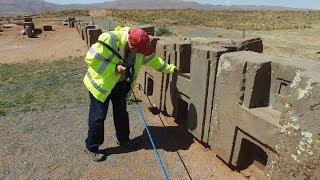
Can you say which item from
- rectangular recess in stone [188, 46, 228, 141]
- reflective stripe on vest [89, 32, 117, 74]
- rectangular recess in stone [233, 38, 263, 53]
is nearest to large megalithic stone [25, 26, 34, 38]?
rectangular recess in stone [233, 38, 263, 53]

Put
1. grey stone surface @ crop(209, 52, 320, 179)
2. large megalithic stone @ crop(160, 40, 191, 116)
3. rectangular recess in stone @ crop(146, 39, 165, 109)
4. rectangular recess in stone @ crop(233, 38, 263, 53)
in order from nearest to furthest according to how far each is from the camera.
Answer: grey stone surface @ crop(209, 52, 320, 179), large megalithic stone @ crop(160, 40, 191, 116), rectangular recess in stone @ crop(233, 38, 263, 53), rectangular recess in stone @ crop(146, 39, 165, 109)

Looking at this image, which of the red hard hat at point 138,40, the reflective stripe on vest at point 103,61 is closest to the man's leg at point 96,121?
the reflective stripe on vest at point 103,61

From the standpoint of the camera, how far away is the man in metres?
5.64

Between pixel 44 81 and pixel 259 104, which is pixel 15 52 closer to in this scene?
pixel 44 81

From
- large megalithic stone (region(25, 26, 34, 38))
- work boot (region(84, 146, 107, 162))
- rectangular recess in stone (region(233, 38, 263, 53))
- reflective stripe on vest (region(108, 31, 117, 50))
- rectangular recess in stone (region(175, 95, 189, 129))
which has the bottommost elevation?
large megalithic stone (region(25, 26, 34, 38))

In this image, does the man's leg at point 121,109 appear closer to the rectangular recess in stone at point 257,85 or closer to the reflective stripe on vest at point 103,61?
the reflective stripe on vest at point 103,61

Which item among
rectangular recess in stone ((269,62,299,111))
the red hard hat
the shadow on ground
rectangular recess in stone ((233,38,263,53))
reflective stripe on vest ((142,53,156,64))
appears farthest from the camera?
rectangular recess in stone ((233,38,263,53))

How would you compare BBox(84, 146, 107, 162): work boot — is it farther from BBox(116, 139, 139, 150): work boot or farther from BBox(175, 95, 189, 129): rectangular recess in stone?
BBox(175, 95, 189, 129): rectangular recess in stone

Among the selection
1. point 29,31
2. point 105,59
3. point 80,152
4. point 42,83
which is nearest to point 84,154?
point 80,152

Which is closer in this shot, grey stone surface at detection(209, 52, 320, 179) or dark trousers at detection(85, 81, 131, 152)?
grey stone surface at detection(209, 52, 320, 179)

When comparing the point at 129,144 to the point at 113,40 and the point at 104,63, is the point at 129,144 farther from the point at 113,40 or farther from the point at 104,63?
the point at 113,40

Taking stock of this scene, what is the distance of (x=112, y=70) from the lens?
5.73 meters

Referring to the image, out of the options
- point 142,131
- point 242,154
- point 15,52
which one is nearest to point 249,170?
point 242,154

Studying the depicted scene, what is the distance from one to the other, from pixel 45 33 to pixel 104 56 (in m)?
23.7
